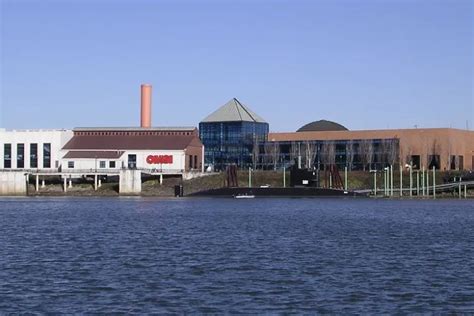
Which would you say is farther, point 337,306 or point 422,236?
point 422,236

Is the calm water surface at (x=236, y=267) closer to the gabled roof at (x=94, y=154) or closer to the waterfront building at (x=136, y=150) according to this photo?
the waterfront building at (x=136, y=150)

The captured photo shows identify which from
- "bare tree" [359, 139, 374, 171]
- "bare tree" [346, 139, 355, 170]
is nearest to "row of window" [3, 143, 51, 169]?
"bare tree" [346, 139, 355, 170]

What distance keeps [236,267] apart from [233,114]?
440ft

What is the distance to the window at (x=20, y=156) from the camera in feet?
481

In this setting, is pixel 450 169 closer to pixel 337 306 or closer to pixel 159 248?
pixel 159 248

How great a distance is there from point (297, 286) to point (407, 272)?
20.5 ft

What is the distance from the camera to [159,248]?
45.6m

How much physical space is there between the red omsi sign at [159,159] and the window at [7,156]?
2438cm

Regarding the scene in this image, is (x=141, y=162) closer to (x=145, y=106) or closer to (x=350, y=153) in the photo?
(x=145, y=106)

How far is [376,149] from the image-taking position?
505 feet

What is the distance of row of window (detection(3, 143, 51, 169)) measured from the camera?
146250mm

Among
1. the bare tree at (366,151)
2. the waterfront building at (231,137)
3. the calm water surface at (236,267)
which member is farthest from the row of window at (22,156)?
the calm water surface at (236,267)

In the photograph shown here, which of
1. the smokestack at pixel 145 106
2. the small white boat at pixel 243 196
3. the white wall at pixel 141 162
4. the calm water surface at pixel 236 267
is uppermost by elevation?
the smokestack at pixel 145 106

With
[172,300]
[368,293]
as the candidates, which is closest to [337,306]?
[368,293]
